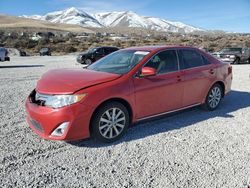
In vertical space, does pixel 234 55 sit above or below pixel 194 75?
below

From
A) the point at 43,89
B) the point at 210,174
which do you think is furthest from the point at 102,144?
the point at 210,174

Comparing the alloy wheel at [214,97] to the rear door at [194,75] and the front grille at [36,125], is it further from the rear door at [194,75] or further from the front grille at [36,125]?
the front grille at [36,125]

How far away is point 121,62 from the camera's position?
5617 millimetres

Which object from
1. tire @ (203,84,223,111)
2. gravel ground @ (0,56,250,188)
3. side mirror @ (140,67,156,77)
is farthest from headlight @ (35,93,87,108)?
tire @ (203,84,223,111)

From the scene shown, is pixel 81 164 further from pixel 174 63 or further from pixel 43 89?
pixel 174 63

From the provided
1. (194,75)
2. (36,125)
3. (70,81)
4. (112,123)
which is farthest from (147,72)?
(36,125)

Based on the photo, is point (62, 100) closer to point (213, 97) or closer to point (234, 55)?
point (213, 97)

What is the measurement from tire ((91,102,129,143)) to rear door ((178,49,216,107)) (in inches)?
65.3

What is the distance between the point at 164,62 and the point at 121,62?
34.3 inches

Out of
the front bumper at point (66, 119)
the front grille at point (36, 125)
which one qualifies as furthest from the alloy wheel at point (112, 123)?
the front grille at point (36, 125)

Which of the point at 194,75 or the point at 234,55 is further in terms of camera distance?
the point at 234,55

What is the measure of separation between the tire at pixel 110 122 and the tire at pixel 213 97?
2583mm

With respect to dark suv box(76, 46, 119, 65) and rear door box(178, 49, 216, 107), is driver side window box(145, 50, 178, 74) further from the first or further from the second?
dark suv box(76, 46, 119, 65)

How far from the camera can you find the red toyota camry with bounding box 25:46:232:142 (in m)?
4.27
